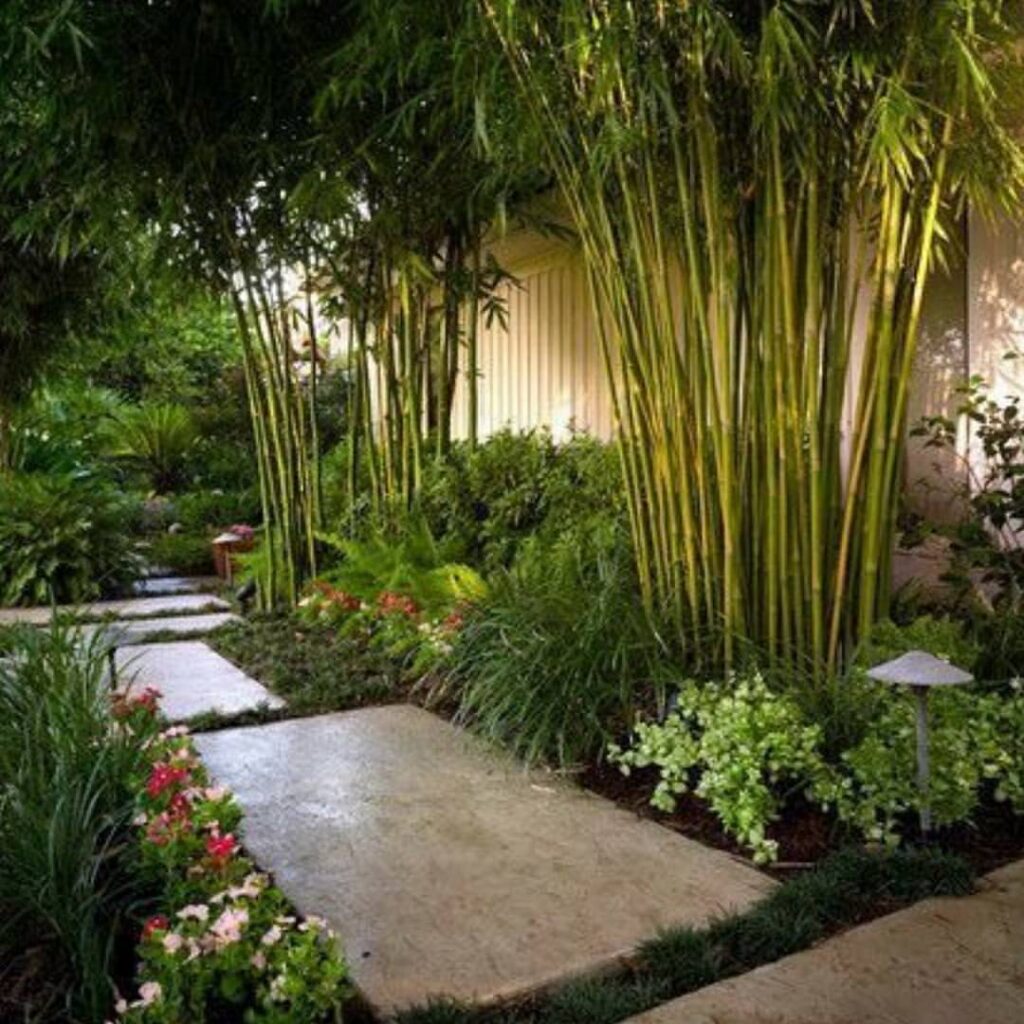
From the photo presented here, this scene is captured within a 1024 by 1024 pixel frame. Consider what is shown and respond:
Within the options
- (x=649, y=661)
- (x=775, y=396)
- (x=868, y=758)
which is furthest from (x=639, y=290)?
(x=868, y=758)

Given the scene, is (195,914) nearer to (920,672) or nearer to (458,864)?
(458,864)

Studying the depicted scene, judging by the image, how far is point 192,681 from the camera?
132 inches

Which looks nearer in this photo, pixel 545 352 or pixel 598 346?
pixel 598 346

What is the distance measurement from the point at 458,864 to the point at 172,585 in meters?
4.70

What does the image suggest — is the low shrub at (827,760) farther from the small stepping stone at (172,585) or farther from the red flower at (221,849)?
the small stepping stone at (172,585)

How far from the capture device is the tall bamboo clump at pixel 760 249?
2070 millimetres

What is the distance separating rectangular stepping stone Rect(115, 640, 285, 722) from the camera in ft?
9.75

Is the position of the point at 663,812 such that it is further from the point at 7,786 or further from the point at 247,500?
the point at 247,500

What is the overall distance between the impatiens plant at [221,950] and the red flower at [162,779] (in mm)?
103

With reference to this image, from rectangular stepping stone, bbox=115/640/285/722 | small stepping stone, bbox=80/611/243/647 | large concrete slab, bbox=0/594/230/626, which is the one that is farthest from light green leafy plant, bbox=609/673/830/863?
large concrete slab, bbox=0/594/230/626

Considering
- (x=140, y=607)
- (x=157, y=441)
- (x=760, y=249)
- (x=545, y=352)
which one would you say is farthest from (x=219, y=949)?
(x=157, y=441)

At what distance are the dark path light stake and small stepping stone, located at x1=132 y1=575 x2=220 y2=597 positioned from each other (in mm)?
4638

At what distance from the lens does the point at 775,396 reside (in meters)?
2.25

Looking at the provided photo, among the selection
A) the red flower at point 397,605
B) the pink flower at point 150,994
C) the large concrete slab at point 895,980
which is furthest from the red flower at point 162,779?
the red flower at point 397,605
